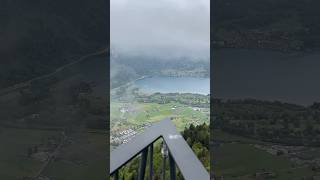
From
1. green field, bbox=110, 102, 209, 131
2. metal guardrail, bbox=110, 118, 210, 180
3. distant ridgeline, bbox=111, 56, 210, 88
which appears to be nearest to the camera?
metal guardrail, bbox=110, 118, 210, 180

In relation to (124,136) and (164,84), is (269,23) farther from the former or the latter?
(164,84)

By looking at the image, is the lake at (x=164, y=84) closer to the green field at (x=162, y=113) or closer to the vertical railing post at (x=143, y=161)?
the green field at (x=162, y=113)
